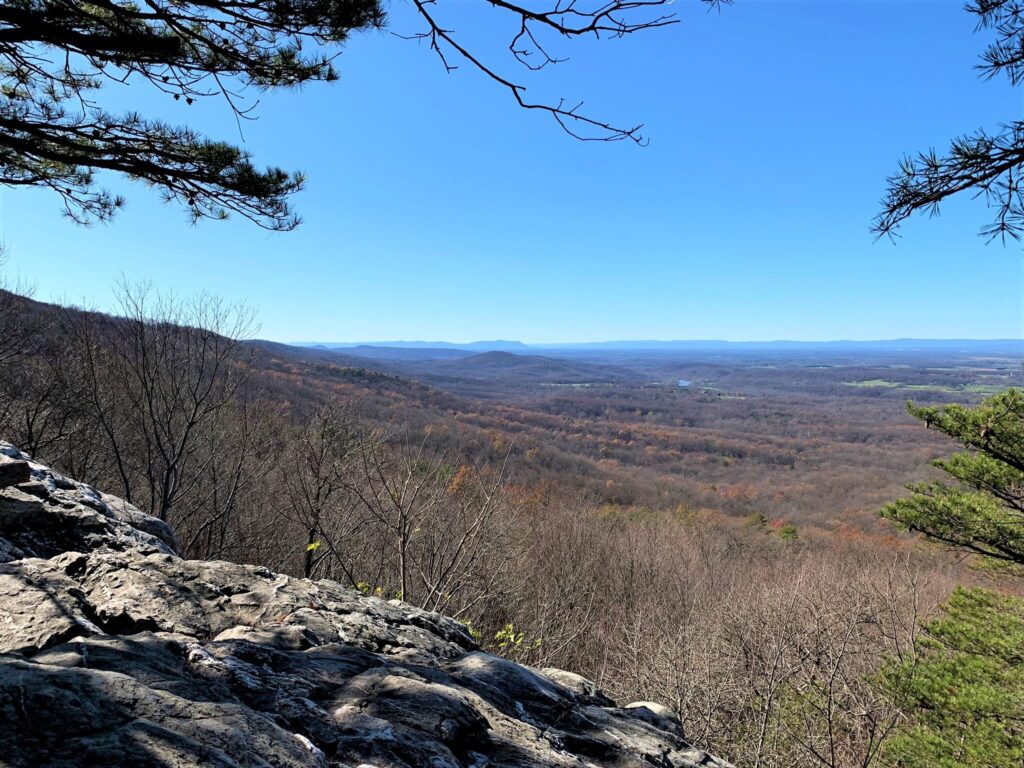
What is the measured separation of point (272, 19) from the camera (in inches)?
154

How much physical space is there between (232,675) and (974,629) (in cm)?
1112

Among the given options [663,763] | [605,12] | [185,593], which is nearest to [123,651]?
[185,593]

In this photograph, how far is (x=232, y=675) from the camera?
7.63 ft

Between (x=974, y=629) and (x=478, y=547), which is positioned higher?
(x=478, y=547)

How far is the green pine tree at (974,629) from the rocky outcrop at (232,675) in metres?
6.42

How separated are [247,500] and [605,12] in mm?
14327

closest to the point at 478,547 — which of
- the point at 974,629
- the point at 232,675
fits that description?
the point at 232,675

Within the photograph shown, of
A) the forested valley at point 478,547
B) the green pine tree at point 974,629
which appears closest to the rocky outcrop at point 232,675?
the forested valley at point 478,547

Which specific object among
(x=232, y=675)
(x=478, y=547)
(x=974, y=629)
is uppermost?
(x=232, y=675)

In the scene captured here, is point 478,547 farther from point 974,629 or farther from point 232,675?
point 974,629

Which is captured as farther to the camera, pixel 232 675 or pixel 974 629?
pixel 974 629

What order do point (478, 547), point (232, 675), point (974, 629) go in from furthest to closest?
point (478, 547), point (974, 629), point (232, 675)

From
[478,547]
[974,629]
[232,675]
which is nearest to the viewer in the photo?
[232,675]

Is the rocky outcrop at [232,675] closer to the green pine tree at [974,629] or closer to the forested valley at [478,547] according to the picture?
the forested valley at [478,547]
